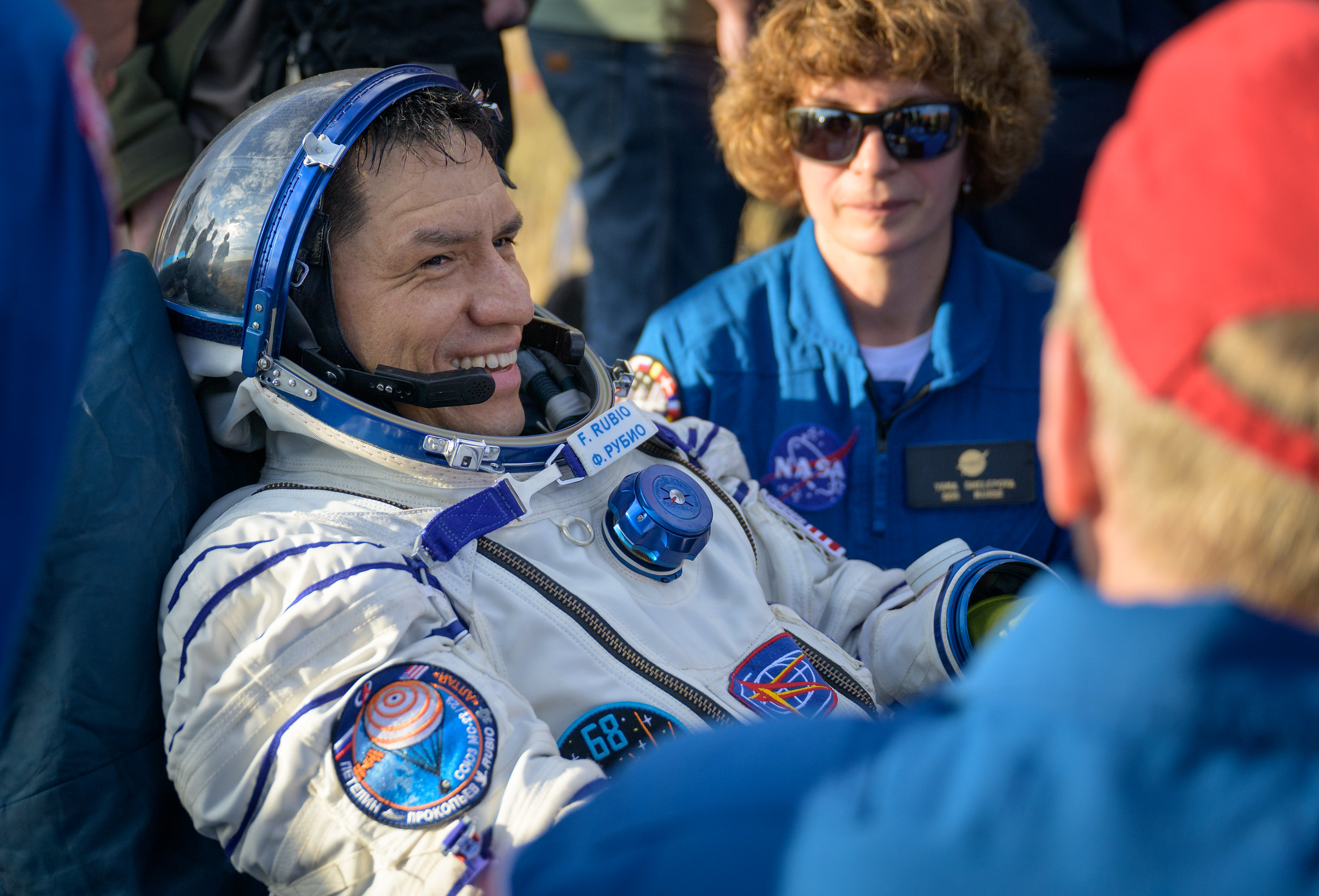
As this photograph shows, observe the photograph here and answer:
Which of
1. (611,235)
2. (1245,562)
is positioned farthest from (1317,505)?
(611,235)

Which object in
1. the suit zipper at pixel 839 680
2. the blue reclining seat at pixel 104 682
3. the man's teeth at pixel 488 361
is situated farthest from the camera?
the man's teeth at pixel 488 361

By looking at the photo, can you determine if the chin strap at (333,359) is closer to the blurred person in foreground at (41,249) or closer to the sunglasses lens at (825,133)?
the blurred person in foreground at (41,249)

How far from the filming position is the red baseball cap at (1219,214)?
30.4 inches

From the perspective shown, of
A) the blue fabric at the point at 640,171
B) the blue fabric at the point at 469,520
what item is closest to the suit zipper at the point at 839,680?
the blue fabric at the point at 469,520

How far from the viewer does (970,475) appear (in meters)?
2.85

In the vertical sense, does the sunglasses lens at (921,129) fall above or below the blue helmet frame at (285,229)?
below

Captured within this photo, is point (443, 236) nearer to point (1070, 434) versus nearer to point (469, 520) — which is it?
point (469, 520)

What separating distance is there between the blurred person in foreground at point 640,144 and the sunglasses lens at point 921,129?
1088 millimetres

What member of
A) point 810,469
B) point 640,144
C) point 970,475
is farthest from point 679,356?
point 640,144

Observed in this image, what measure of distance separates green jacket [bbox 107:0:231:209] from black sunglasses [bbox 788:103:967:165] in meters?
1.59

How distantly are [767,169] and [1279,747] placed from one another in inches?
107

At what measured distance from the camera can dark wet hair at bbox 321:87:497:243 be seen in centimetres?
206

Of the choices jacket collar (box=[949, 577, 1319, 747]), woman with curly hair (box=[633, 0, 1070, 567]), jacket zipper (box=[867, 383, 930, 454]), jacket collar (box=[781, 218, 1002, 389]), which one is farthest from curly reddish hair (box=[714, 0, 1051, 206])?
jacket collar (box=[949, 577, 1319, 747])

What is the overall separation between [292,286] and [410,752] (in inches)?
34.5
